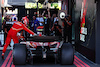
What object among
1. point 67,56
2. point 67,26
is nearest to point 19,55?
point 67,56

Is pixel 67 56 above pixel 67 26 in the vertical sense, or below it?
below

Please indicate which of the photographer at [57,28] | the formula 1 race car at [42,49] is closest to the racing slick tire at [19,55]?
the formula 1 race car at [42,49]

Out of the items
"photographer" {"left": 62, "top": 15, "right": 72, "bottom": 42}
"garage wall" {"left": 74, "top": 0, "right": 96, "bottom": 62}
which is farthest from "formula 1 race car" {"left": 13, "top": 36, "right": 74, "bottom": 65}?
"photographer" {"left": 62, "top": 15, "right": 72, "bottom": 42}

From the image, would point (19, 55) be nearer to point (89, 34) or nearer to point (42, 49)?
point (42, 49)

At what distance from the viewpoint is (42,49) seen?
9.06 m

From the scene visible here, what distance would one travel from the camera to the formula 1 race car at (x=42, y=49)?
29.2 ft

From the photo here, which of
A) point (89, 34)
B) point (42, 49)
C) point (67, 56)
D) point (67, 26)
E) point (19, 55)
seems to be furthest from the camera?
point (67, 26)

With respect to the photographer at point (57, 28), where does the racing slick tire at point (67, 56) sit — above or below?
below

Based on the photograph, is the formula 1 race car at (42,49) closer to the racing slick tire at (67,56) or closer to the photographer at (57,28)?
the racing slick tire at (67,56)

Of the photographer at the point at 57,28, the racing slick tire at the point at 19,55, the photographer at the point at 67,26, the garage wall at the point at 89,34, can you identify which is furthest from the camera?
the photographer at the point at 57,28

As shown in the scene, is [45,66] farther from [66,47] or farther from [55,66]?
[66,47]

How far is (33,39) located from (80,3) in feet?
14.8

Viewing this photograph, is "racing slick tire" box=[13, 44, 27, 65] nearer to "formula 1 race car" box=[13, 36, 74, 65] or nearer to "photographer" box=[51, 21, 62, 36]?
"formula 1 race car" box=[13, 36, 74, 65]

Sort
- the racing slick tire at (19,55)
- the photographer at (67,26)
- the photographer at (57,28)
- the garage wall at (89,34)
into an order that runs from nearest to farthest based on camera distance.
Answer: the racing slick tire at (19,55), the garage wall at (89,34), the photographer at (67,26), the photographer at (57,28)
